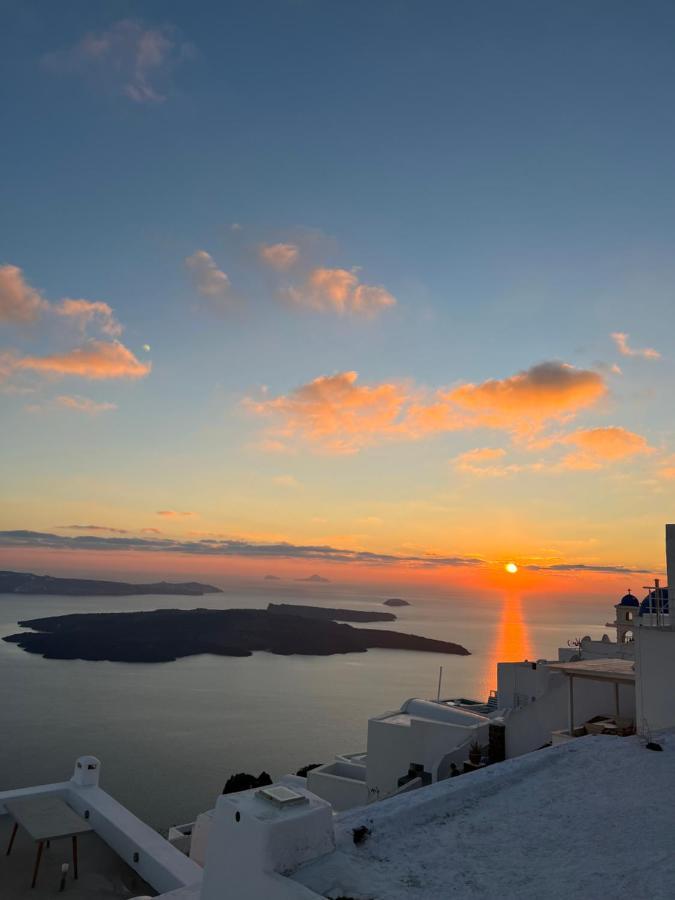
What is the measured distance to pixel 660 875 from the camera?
6191 millimetres

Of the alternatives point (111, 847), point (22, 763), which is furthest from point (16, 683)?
point (111, 847)

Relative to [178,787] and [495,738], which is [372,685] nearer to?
[178,787]

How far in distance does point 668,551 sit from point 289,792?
10.1 m

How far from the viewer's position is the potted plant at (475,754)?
→ 21.6 metres

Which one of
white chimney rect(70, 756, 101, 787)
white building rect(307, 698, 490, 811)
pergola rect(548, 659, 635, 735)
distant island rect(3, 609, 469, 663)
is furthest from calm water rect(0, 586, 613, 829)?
pergola rect(548, 659, 635, 735)

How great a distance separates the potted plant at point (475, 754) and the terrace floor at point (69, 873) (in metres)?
11.8

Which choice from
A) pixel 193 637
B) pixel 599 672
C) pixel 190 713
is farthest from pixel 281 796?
pixel 193 637

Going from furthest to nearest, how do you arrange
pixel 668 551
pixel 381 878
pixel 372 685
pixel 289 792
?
pixel 372 685 < pixel 668 551 < pixel 289 792 < pixel 381 878

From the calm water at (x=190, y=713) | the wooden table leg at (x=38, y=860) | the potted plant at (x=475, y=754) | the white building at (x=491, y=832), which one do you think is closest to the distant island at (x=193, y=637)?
the calm water at (x=190, y=713)

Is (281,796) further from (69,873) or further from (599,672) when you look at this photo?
(599,672)

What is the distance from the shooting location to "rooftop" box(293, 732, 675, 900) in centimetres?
625

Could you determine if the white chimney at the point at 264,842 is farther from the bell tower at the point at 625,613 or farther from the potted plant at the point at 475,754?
the bell tower at the point at 625,613

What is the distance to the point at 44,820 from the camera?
1517 centimetres

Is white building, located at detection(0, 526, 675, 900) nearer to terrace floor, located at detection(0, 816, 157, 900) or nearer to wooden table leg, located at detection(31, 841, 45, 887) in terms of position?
terrace floor, located at detection(0, 816, 157, 900)
